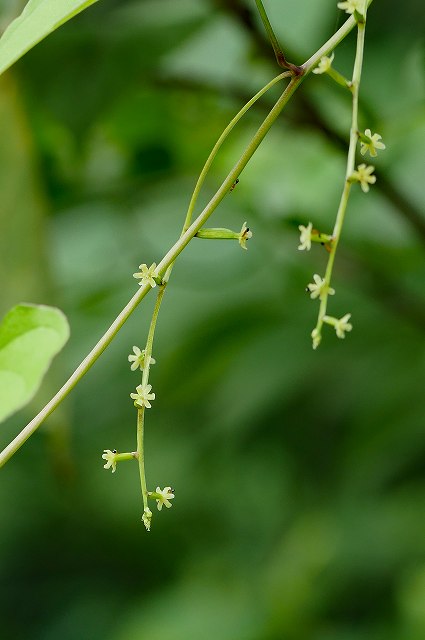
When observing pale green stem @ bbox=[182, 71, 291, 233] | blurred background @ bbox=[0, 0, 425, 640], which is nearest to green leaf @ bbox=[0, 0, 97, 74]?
pale green stem @ bbox=[182, 71, 291, 233]

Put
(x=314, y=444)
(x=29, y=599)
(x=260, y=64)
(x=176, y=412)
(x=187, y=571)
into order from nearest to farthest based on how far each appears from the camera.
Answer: (x=260, y=64) < (x=314, y=444) < (x=176, y=412) < (x=187, y=571) < (x=29, y=599)

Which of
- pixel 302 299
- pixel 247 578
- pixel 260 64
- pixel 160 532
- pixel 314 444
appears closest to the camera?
pixel 260 64

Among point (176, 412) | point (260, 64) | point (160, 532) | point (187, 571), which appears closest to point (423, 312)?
point (260, 64)

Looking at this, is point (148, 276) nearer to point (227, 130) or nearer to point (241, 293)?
point (227, 130)

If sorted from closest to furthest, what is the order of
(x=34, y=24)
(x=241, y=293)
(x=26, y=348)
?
1. (x=34, y=24)
2. (x=26, y=348)
3. (x=241, y=293)

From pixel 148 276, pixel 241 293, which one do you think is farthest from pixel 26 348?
pixel 241 293

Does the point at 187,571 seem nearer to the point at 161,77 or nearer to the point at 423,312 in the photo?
the point at 423,312

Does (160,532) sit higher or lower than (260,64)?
higher

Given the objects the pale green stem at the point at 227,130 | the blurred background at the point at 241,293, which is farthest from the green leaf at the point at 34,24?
the blurred background at the point at 241,293
